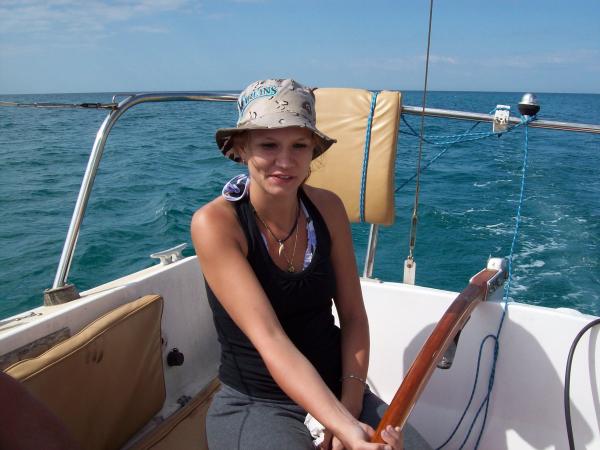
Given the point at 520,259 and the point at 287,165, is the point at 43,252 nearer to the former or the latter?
the point at 520,259

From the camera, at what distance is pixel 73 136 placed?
49.2 ft

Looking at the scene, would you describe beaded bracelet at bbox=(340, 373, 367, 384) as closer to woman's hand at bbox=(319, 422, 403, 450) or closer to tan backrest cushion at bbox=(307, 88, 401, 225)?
woman's hand at bbox=(319, 422, 403, 450)

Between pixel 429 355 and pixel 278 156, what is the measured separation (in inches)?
23.9

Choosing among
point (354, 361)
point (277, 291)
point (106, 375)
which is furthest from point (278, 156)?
point (106, 375)

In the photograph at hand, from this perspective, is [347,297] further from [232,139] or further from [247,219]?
[232,139]

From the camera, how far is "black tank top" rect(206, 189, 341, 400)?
4.47ft

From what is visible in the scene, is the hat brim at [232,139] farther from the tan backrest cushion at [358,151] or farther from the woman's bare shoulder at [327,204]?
the tan backrest cushion at [358,151]

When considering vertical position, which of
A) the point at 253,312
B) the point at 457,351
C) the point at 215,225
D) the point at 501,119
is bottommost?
the point at 457,351

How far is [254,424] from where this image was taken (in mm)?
1318

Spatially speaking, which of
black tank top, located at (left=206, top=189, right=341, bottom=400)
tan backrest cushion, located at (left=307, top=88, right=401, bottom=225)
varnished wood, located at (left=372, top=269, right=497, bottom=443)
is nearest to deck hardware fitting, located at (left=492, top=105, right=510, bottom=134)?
tan backrest cushion, located at (left=307, top=88, right=401, bottom=225)

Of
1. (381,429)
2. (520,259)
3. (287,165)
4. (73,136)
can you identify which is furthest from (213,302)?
(73,136)

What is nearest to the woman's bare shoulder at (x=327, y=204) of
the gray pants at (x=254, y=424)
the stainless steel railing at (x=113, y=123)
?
the gray pants at (x=254, y=424)

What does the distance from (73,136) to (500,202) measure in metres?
11.9

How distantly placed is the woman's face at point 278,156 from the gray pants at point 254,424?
0.55m
